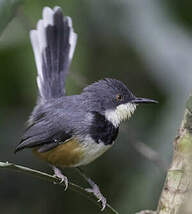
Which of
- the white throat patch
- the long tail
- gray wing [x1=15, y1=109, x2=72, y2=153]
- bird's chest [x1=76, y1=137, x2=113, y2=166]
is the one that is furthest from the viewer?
the long tail

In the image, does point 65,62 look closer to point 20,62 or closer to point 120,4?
point 20,62

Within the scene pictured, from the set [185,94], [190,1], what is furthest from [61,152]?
[190,1]

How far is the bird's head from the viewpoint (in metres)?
3.69

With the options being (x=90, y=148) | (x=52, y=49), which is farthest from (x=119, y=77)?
(x=90, y=148)

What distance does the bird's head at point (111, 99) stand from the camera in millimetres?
3693

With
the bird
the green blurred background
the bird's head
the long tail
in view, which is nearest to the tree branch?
the bird

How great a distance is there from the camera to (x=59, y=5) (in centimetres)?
446

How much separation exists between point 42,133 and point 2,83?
1422mm

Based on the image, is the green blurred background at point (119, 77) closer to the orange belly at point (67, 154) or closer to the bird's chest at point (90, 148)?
the bird's chest at point (90, 148)

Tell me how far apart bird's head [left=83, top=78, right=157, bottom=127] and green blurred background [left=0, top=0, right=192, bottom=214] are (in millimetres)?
345

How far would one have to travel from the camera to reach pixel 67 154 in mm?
3408

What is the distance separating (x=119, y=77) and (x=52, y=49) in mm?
1154

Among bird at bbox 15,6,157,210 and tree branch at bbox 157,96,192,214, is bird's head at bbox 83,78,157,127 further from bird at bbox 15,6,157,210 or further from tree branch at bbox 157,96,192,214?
tree branch at bbox 157,96,192,214

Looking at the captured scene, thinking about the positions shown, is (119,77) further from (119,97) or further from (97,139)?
(97,139)
